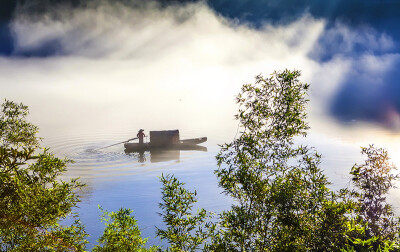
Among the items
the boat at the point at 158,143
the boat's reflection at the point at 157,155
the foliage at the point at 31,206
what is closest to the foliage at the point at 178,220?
the foliage at the point at 31,206

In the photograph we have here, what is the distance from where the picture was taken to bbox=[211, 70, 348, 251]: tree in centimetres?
826

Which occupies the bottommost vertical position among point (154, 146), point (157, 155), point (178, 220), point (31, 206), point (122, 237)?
point (122, 237)

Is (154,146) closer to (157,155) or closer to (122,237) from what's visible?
(157,155)

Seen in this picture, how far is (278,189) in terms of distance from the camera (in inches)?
347

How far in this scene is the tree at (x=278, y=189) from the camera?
8.26 m

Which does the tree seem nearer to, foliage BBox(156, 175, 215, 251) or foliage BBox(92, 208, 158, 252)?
foliage BBox(156, 175, 215, 251)

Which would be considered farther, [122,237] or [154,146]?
[154,146]

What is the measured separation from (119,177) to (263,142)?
37108 mm

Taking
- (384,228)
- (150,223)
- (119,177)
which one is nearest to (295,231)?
(384,228)

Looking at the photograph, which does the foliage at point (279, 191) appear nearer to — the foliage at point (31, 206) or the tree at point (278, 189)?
the tree at point (278, 189)

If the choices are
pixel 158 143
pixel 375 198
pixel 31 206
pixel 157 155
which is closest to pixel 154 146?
pixel 158 143

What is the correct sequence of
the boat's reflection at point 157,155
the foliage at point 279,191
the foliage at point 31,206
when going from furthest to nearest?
the boat's reflection at point 157,155 → the foliage at point 279,191 → the foliage at point 31,206

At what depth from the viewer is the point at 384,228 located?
8.78 metres

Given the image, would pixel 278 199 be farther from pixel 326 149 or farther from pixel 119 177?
pixel 326 149
